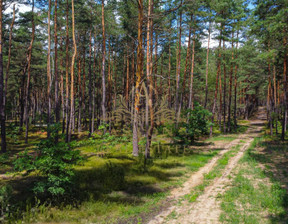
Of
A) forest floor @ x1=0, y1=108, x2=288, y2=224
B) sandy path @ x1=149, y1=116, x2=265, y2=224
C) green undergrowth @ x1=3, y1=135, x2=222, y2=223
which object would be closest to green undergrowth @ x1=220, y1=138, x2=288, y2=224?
forest floor @ x1=0, y1=108, x2=288, y2=224

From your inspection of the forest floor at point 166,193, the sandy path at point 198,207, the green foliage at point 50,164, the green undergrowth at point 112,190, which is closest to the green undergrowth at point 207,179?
the forest floor at point 166,193

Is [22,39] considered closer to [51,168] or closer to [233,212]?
[51,168]

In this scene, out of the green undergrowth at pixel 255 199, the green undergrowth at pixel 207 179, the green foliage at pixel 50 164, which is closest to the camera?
the green undergrowth at pixel 255 199

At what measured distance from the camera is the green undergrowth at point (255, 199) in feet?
19.5

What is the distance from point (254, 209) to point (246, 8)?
28592 mm

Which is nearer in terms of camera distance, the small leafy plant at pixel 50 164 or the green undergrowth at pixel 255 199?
the green undergrowth at pixel 255 199

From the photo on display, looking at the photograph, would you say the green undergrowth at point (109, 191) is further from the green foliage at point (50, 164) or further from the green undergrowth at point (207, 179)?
the green undergrowth at point (207, 179)

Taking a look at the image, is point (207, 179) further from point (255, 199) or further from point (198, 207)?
point (198, 207)

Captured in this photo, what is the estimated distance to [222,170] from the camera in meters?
11.1

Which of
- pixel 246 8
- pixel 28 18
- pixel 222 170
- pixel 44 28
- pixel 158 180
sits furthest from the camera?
pixel 44 28

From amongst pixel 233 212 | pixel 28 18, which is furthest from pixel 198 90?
pixel 233 212

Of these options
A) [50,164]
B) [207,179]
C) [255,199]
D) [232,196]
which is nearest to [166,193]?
[232,196]

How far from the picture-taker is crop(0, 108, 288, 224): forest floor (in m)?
6.17

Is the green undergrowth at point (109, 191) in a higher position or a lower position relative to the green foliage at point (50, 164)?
lower
